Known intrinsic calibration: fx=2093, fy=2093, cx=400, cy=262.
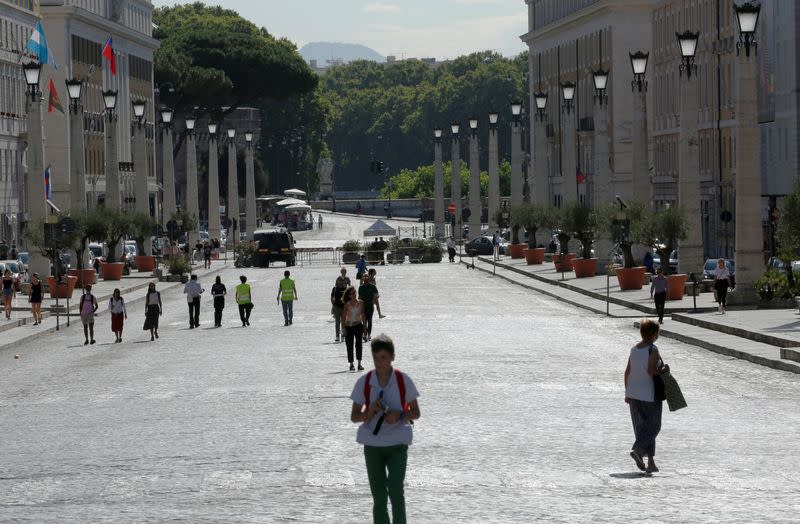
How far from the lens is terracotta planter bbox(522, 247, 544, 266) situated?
90250 millimetres

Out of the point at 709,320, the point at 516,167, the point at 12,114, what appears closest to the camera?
the point at 709,320

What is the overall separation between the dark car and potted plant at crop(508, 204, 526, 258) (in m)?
11.1

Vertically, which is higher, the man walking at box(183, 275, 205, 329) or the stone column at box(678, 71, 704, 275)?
the stone column at box(678, 71, 704, 275)

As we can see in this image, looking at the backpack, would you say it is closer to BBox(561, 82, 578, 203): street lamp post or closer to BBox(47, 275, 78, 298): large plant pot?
BBox(47, 275, 78, 298): large plant pot

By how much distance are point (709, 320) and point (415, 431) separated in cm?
2169

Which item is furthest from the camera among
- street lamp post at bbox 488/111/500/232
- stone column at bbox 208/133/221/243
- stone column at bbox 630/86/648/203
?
stone column at bbox 208/133/221/243

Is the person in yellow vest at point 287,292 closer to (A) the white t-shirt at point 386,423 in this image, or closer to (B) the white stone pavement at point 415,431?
(B) the white stone pavement at point 415,431

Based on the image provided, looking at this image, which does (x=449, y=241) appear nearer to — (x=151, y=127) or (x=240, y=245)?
(x=240, y=245)

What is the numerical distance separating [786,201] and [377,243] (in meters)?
62.3

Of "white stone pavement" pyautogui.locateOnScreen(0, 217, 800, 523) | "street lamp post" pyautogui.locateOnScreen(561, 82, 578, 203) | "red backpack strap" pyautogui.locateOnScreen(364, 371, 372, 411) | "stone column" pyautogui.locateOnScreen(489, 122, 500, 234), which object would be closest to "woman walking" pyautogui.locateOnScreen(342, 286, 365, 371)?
"white stone pavement" pyautogui.locateOnScreen(0, 217, 800, 523)

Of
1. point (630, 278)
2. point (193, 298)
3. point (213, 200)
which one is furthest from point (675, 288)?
point (213, 200)

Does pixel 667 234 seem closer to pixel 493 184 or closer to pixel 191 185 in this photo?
pixel 493 184

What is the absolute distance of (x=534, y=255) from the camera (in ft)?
297

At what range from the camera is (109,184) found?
83250 mm
